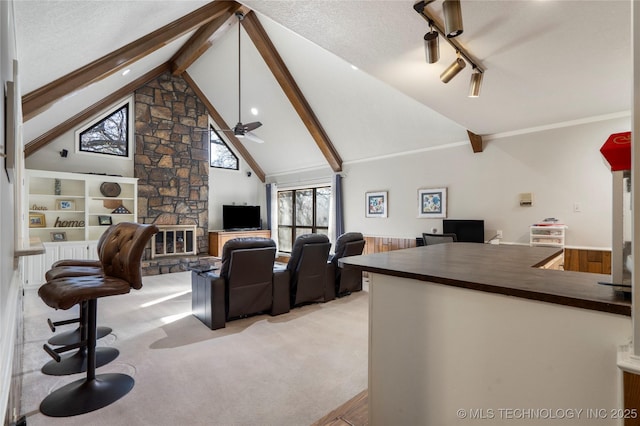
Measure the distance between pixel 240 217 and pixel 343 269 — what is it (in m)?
4.93

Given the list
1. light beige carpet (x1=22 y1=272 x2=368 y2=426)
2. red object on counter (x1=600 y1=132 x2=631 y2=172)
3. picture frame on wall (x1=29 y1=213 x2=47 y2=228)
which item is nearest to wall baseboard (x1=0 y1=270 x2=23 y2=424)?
light beige carpet (x1=22 y1=272 x2=368 y2=426)

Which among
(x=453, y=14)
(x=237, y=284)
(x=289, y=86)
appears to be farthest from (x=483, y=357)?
(x=289, y=86)

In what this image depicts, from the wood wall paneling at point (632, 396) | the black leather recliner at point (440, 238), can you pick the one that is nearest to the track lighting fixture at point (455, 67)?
the wood wall paneling at point (632, 396)

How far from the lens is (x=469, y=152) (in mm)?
4918

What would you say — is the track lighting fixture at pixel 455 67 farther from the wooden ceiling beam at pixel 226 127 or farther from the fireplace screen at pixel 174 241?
the wooden ceiling beam at pixel 226 127

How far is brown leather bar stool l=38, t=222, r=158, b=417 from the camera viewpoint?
6.26 ft

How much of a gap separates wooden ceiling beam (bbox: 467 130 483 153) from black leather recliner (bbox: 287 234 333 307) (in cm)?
275

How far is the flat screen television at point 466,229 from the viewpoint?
15.2 ft

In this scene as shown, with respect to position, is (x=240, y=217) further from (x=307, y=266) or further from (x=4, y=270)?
(x=4, y=270)

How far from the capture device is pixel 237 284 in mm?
3406

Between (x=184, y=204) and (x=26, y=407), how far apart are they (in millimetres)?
5697

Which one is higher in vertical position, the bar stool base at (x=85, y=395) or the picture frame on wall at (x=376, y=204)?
the picture frame on wall at (x=376, y=204)

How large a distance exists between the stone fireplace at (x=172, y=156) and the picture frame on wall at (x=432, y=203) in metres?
5.22

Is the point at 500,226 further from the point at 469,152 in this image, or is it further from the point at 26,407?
the point at 26,407
